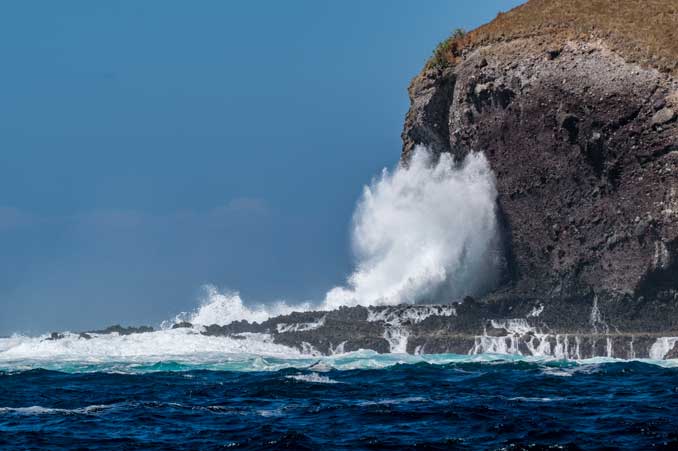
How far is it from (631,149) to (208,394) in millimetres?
32171

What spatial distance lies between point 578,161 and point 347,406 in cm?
3375

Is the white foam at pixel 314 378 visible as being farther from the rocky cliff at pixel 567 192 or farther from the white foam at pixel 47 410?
the rocky cliff at pixel 567 192

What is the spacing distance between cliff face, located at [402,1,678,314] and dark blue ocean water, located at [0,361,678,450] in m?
16.3

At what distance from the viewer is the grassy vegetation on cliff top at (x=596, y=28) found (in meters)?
56.1

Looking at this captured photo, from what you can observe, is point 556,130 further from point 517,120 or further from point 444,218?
point 444,218

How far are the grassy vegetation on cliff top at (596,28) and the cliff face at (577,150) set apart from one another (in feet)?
0.44

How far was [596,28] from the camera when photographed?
5847 cm

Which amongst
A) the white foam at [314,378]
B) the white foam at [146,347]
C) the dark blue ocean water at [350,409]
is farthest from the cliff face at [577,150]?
the white foam at [314,378]

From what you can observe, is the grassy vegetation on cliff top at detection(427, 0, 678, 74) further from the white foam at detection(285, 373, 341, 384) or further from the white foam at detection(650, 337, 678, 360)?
the white foam at detection(285, 373, 341, 384)

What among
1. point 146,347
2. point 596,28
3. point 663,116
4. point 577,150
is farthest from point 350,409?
point 596,28

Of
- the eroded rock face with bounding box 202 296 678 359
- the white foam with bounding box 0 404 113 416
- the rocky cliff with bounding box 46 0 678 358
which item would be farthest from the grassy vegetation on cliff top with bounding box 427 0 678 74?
the white foam with bounding box 0 404 113 416

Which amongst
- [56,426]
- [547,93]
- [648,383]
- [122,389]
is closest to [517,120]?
[547,93]

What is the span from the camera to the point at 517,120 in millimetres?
58656

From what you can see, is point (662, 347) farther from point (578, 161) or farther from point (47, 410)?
point (47, 410)
